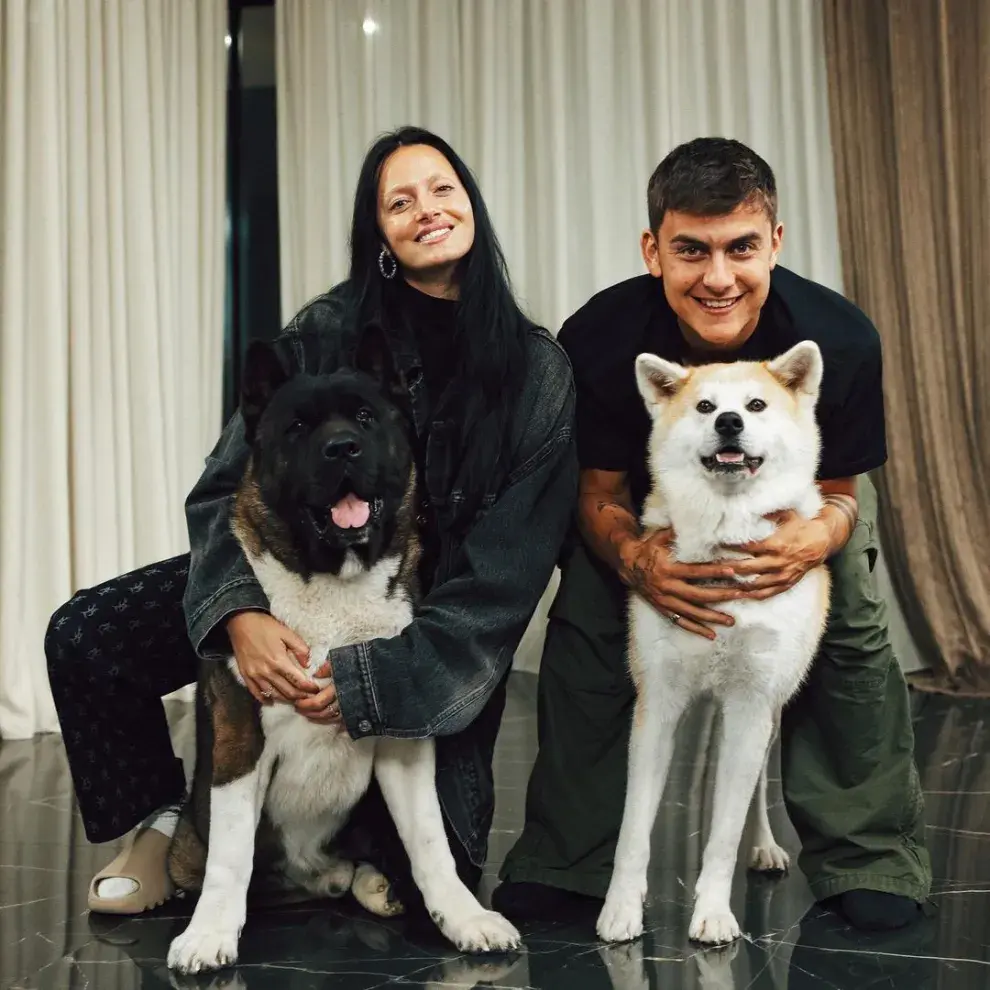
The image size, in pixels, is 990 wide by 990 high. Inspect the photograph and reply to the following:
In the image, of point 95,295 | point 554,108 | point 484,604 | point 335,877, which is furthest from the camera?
point 554,108

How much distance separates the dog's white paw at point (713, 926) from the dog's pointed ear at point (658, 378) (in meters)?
0.76

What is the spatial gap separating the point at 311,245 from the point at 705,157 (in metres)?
2.74

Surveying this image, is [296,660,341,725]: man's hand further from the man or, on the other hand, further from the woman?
the man

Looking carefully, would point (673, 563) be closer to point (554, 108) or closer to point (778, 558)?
point (778, 558)

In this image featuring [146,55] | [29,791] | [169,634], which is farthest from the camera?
[146,55]

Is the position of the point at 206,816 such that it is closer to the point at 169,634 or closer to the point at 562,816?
the point at 169,634

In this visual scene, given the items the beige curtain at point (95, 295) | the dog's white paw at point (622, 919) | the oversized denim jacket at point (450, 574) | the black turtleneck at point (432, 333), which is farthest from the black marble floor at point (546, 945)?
the beige curtain at point (95, 295)

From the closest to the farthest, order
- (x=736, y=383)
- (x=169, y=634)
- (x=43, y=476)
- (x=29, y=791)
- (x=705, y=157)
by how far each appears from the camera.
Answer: (x=736, y=383), (x=705, y=157), (x=169, y=634), (x=29, y=791), (x=43, y=476)

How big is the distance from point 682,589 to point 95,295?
8.20ft

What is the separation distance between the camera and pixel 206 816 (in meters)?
1.80

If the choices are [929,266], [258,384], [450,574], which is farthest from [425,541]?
[929,266]

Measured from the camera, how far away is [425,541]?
1.95 metres

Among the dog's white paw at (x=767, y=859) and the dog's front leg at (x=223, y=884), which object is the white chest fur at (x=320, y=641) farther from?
the dog's white paw at (x=767, y=859)

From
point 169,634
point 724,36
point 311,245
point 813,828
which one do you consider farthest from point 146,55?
point 813,828
